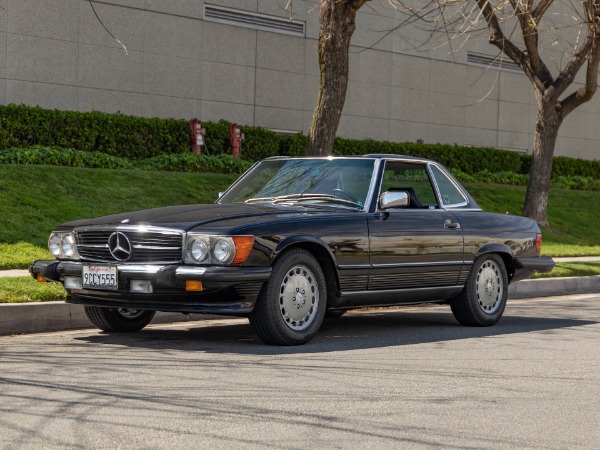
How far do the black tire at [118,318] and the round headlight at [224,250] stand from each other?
147 centimetres

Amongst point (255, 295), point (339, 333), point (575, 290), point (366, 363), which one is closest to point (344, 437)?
point (366, 363)

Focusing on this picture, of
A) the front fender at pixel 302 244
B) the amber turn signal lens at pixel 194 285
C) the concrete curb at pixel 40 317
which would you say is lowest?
the concrete curb at pixel 40 317

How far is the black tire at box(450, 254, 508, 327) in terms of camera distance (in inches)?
425

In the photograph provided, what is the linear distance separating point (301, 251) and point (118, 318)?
1.89 meters

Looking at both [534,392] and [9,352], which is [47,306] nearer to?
[9,352]

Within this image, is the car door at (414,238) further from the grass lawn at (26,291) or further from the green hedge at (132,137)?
the green hedge at (132,137)

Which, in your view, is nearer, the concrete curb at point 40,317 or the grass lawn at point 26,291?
the concrete curb at point 40,317

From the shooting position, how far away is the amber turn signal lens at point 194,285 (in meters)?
8.53

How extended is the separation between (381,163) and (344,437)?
4.91m

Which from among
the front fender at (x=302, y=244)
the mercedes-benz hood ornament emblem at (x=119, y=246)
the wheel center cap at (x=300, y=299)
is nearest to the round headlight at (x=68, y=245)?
the mercedes-benz hood ornament emblem at (x=119, y=246)

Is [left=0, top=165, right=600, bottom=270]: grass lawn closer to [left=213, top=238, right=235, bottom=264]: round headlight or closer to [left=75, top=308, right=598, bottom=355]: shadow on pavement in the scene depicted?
[left=75, top=308, right=598, bottom=355]: shadow on pavement

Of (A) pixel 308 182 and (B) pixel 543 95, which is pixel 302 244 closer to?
(A) pixel 308 182

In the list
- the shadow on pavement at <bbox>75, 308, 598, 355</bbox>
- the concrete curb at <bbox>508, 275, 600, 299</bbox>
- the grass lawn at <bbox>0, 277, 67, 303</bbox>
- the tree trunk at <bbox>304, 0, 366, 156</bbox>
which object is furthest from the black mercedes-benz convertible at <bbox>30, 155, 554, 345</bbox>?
the tree trunk at <bbox>304, 0, 366, 156</bbox>

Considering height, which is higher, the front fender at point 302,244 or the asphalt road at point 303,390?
the front fender at point 302,244
